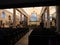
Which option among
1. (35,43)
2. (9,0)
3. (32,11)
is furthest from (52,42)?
(32,11)

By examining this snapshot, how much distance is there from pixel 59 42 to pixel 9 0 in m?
4.63

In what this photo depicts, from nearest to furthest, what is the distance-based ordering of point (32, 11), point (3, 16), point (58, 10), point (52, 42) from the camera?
point (52, 42)
point (58, 10)
point (3, 16)
point (32, 11)

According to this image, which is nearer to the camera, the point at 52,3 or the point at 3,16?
the point at 52,3

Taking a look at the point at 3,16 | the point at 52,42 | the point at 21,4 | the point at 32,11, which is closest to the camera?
the point at 52,42

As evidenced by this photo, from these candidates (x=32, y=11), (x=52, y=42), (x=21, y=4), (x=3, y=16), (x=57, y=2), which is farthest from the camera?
(x=32, y=11)

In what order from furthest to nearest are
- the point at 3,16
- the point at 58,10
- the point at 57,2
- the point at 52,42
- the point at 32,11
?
the point at 32,11
the point at 3,16
the point at 58,10
the point at 57,2
the point at 52,42

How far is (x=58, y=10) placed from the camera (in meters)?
11.5

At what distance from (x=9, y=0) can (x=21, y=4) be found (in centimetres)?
85

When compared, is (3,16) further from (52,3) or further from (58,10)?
(52,3)

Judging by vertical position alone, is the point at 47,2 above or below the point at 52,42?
above

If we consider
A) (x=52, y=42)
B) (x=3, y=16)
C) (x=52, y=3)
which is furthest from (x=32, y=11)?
(x=52, y=42)

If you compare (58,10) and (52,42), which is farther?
(58,10)

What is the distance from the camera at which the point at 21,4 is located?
9.35 metres

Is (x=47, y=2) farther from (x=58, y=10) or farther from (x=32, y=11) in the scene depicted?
(x=32, y=11)
